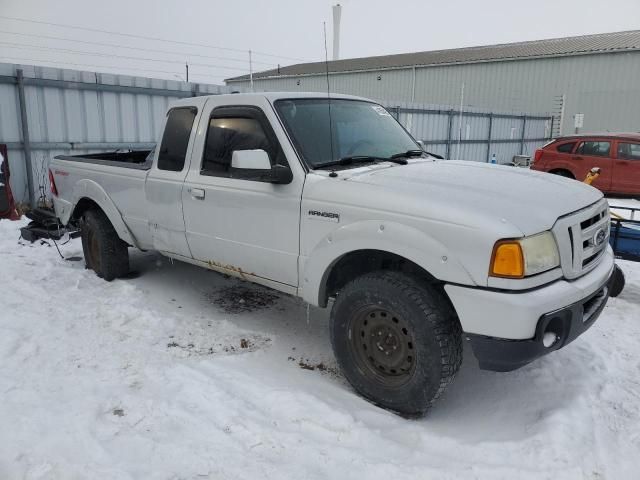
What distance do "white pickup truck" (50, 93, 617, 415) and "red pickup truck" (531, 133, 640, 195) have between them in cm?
969

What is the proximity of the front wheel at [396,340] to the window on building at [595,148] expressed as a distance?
36.8ft

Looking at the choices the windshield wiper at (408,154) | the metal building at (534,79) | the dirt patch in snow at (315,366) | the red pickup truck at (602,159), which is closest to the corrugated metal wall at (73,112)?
the dirt patch in snow at (315,366)

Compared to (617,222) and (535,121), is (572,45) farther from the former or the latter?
(617,222)

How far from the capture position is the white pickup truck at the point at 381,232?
8.79 ft

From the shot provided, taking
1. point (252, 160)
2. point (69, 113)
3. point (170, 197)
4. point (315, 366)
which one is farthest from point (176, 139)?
point (69, 113)

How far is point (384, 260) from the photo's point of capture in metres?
3.30

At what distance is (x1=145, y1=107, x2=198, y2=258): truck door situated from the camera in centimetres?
442

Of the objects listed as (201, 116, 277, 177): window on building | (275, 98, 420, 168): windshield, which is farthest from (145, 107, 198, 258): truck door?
(275, 98, 420, 168): windshield

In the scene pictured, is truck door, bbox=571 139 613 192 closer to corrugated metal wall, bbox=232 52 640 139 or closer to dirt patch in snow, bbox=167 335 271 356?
dirt patch in snow, bbox=167 335 271 356

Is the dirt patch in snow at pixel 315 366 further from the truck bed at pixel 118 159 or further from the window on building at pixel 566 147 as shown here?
the window on building at pixel 566 147

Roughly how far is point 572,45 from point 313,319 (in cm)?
2834

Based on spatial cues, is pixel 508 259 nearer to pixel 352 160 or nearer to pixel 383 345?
pixel 383 345

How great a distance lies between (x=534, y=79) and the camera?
84.6ft

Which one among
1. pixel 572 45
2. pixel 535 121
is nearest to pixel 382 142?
pixel 535 121
